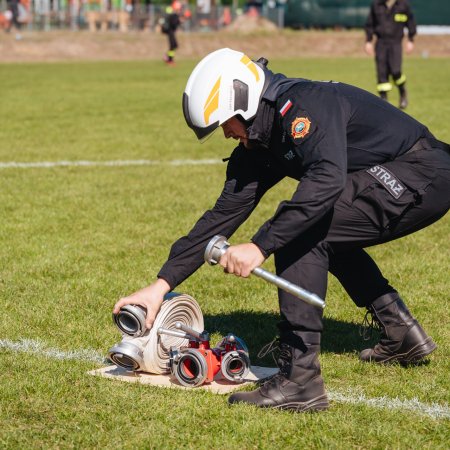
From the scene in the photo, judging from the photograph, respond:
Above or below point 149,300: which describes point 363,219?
above

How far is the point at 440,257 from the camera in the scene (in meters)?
8.29

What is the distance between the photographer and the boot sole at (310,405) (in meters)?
4.77

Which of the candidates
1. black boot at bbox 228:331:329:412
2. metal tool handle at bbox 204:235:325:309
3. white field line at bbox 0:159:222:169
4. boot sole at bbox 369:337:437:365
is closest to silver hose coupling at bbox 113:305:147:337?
black boot at bbox 228:331:329:412

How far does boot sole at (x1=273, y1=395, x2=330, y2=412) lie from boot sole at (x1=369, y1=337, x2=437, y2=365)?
2.86 feet

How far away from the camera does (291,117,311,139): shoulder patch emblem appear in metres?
4.45

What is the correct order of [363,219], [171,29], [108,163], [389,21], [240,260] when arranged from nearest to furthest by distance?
[240,260]
[363,219]
[108,163]
[389,21]
[171,29]

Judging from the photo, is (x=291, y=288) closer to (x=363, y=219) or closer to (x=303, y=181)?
(x=303, y=181)

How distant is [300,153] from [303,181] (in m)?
0.13

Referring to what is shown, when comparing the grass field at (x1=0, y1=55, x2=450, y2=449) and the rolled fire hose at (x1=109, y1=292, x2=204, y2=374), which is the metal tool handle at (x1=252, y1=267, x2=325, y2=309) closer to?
the grass field at (x1=0, y1=55, x2=450, y2=449)

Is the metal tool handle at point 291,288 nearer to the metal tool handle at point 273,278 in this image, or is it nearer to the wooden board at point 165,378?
the metal tool handle at point 273,278

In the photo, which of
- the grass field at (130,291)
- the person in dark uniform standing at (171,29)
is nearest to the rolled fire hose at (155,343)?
the grass field at (130,291)

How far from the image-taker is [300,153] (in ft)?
14.8

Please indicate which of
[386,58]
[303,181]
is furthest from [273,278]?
[386,58]

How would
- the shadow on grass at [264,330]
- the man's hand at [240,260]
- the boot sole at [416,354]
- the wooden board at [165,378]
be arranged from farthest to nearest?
the shadow on grass at [264,330], the boot sole at [416,354], the wooden board at [165,378], the man's hand at [240,260]
